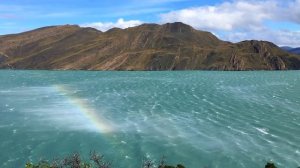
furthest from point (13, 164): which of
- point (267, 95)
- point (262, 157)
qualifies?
point (267, 95)

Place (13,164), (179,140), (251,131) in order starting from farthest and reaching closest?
(251,131) → (179,140) → (13,164)

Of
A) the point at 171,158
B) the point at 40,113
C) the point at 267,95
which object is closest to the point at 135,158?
the point at 171,158

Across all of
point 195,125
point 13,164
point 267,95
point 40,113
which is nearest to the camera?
point 13,164

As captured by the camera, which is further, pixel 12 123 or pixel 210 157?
pixel 12 123

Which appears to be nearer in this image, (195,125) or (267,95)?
(195,125)

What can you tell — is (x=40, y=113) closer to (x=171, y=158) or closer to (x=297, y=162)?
(x=171, y=158)

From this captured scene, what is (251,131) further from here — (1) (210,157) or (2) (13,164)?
(2) (13,164)

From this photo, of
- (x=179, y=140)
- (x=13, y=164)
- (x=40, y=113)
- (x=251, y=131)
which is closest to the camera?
(x=13, y=164)

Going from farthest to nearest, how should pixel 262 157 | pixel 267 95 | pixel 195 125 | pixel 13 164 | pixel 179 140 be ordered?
1. pixel 267 95
2. pixel 195 125
3. pixel 179 140
4. pixel 262 157
5. pixel 13 164
